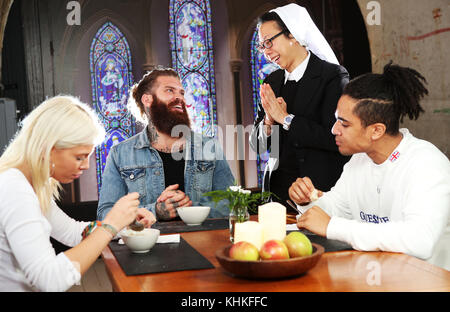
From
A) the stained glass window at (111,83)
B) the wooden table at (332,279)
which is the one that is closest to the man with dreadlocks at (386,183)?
the wooden table at (332,279)

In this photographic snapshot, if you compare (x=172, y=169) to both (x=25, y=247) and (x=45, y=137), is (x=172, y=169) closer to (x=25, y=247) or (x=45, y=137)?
(x=45, y=137)

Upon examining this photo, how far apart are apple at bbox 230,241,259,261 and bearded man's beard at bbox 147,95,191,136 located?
1.89 metres

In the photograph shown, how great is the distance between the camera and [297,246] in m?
1.66

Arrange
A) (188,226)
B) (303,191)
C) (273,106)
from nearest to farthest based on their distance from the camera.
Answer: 1. (303,191)
2. (188,226)
3. (273,106)

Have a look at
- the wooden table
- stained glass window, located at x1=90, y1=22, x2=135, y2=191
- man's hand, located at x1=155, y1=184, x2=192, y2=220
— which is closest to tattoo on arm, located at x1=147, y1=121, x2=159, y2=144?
man's hand, located at x1=155, y1=184, x2=192, y2=220

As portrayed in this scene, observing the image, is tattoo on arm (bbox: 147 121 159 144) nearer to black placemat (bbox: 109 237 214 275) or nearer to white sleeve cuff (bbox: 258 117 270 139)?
white sleeve cuff (bbox: 258 117 270 139)

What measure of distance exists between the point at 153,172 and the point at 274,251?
6.10ft

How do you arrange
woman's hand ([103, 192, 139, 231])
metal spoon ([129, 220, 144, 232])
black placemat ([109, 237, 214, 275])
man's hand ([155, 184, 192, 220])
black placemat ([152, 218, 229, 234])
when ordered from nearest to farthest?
black placemat ([109, 237, 214, 275])
woman's hand ([103, 192, 139, 231])
metal spoon ([129, 220, 144, 232])
black placemat ([152, 218, 229, 234])
man's hand ([155, 184, 192, 220])

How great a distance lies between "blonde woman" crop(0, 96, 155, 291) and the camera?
1.65 metres

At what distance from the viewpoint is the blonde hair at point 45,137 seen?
5.97 feet

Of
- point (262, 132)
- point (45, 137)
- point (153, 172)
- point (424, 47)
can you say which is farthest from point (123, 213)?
point (424, 47)

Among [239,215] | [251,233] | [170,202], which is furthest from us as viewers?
[170,202]

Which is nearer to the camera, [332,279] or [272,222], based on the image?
[332,279]

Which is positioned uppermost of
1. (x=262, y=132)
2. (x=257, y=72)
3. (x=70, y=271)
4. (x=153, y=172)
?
(x=257, y=72)
